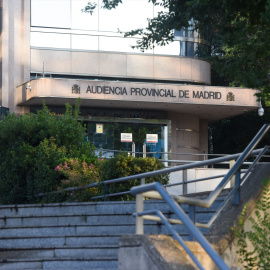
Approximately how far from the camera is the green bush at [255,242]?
7.89 metres

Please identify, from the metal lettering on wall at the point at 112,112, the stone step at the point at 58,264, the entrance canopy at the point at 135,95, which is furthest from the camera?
the metal lettering on wall at the point at 112,112

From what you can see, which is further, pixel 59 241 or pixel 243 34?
pixel 59 241

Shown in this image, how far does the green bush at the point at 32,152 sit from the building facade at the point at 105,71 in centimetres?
1421

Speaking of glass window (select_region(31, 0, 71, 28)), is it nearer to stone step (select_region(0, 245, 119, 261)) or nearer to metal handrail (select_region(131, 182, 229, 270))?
stone step (select_region(0, 245, 119, 261))

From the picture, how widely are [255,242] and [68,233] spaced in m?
3.67

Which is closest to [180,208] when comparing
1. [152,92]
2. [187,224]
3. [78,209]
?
[187,224]

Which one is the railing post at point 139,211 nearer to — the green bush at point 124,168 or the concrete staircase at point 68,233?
the concrete staircase at point 68,233

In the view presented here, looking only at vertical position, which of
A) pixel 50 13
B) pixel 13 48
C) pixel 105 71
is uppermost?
pixel 50 13

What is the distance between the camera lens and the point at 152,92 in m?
31.5

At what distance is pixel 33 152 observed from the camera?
16359mm

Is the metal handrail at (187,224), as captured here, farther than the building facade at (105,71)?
No

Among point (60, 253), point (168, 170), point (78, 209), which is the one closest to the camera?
point (60, 253)

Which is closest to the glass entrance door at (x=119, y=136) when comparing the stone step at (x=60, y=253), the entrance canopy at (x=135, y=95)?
the entrance canopy at (x=135, y=95)

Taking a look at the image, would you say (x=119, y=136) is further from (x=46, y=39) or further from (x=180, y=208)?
(x=180, y=208)
